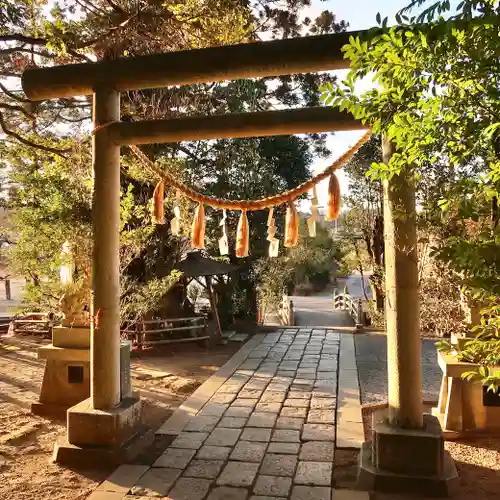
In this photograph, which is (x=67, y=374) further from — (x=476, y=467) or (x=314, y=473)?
(x=476, y=467)

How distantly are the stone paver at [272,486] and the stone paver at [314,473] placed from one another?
11cm

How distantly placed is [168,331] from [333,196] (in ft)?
24.9

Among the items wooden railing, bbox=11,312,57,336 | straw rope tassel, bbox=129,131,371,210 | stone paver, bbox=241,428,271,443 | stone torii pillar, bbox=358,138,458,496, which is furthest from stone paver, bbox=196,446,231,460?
wooden railing, bbox=11,312,57,336

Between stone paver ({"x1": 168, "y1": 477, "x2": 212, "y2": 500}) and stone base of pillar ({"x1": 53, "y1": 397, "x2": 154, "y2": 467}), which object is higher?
stone base of pillar ({"x1": 53, "y1": 397, "x2": 154, "y2": 467})

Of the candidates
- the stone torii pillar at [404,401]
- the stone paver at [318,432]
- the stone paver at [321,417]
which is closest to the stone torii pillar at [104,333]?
the stone paver at [318,432]

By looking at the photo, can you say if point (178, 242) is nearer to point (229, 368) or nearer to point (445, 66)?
point (229, 368)

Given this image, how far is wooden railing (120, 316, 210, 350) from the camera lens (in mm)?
11109

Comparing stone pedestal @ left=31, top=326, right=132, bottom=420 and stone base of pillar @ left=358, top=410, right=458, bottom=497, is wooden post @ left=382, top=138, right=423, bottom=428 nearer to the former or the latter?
stone base of pillar @ left=358, top=410, right=458, bottom=497

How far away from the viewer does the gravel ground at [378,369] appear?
7.47 meters

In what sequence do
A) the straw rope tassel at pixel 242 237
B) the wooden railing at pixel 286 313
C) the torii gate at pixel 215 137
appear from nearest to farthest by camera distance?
the torii gate at pixel 215 137, the straw rope tassel at pixel 242 237, the wooden railing at pixel 286 313

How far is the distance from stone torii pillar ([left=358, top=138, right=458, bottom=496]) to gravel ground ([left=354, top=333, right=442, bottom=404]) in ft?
9.41

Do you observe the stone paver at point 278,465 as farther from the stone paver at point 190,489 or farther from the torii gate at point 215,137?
the torii gate at point 215,137

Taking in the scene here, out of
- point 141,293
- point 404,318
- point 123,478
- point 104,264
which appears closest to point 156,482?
point 123,478

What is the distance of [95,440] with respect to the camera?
486 cm
